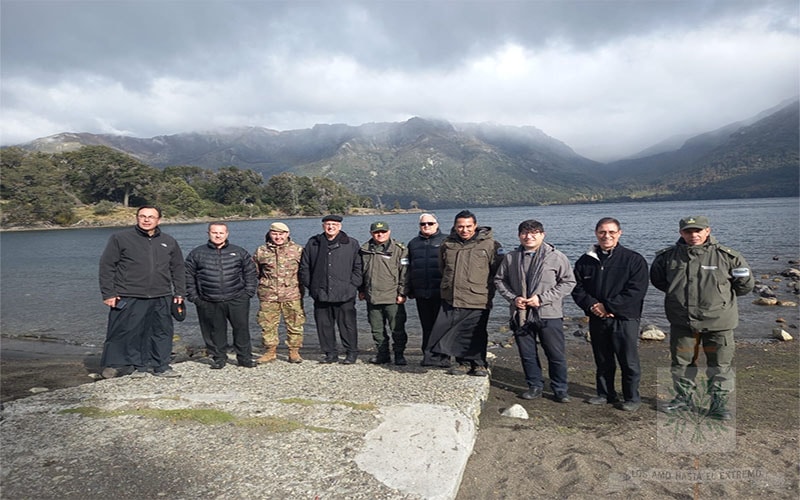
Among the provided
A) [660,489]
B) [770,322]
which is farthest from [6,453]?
[770,322]

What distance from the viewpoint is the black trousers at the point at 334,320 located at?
7590 millimetres

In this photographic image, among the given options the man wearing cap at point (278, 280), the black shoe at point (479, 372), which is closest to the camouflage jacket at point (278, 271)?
the man wearing cap at point (278, 280)

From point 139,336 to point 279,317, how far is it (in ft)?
7.44

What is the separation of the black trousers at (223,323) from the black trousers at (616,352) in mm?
5615

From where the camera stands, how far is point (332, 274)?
24.0 ft

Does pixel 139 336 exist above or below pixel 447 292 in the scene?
below

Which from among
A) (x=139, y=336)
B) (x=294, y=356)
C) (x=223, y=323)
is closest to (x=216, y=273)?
(x=223, y=323)

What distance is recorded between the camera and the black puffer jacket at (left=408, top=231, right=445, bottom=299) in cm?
705

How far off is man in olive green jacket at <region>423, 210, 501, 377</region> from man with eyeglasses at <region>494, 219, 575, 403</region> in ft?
0.97

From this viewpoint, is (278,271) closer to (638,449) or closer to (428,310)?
(428,310)

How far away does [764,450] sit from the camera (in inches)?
192

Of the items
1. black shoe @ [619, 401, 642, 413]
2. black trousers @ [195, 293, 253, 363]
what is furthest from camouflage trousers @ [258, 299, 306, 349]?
black shoe @ [619, 401, 642, 413]

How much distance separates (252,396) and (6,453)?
8.30ft

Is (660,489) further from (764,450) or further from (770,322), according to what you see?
(770,322)
